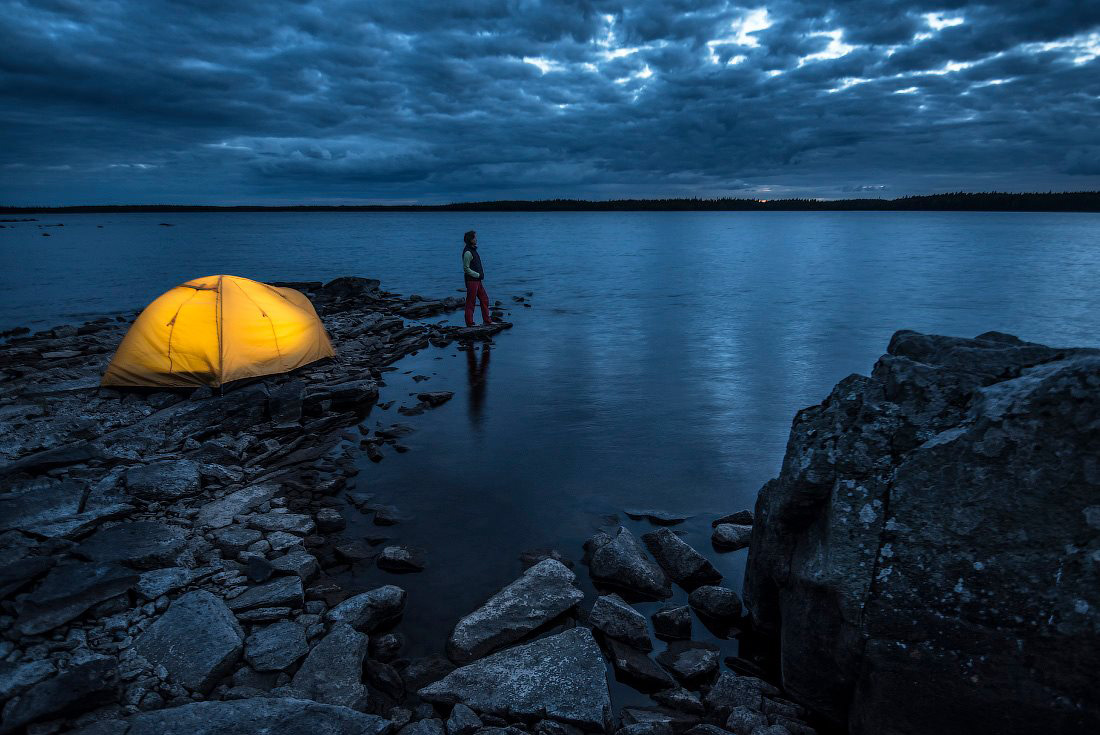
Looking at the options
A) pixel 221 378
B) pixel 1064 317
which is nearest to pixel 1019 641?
pixel 221 378

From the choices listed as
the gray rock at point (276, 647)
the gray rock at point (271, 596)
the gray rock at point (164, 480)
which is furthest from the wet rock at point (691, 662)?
the gray rock at point (164, 480)

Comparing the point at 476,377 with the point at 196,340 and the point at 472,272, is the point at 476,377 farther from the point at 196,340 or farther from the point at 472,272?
the point at 196,340

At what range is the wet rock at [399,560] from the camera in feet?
23.5

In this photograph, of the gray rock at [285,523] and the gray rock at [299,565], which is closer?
the gray rock at [299,565]

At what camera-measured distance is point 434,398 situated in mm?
13734

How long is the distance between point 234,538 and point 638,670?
5136 mm

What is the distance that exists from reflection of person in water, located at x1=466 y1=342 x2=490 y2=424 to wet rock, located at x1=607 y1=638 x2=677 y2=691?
7.29 metres

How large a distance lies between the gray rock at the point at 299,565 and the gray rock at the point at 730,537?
500 centimetres

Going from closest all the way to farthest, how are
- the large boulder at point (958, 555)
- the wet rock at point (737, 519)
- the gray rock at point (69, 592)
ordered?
the large boulder at point (958, 555) < the gray rock at point (69, 592) < the wet rock at point (737, 519)

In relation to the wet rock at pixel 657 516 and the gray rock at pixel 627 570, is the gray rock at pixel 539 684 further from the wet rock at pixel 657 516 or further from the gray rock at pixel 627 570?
the wet rock at pixel 657 516

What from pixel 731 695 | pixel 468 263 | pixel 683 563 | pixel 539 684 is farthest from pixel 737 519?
pixel 468 263

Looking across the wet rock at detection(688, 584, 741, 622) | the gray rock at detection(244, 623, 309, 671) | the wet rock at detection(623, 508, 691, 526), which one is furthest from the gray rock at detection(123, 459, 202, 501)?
the wet rock at detection(688, 584, 741, 622)

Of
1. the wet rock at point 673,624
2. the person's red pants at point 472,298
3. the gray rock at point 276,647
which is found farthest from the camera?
the person's red pants at point 472,298

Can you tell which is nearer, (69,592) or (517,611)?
(69,592)
